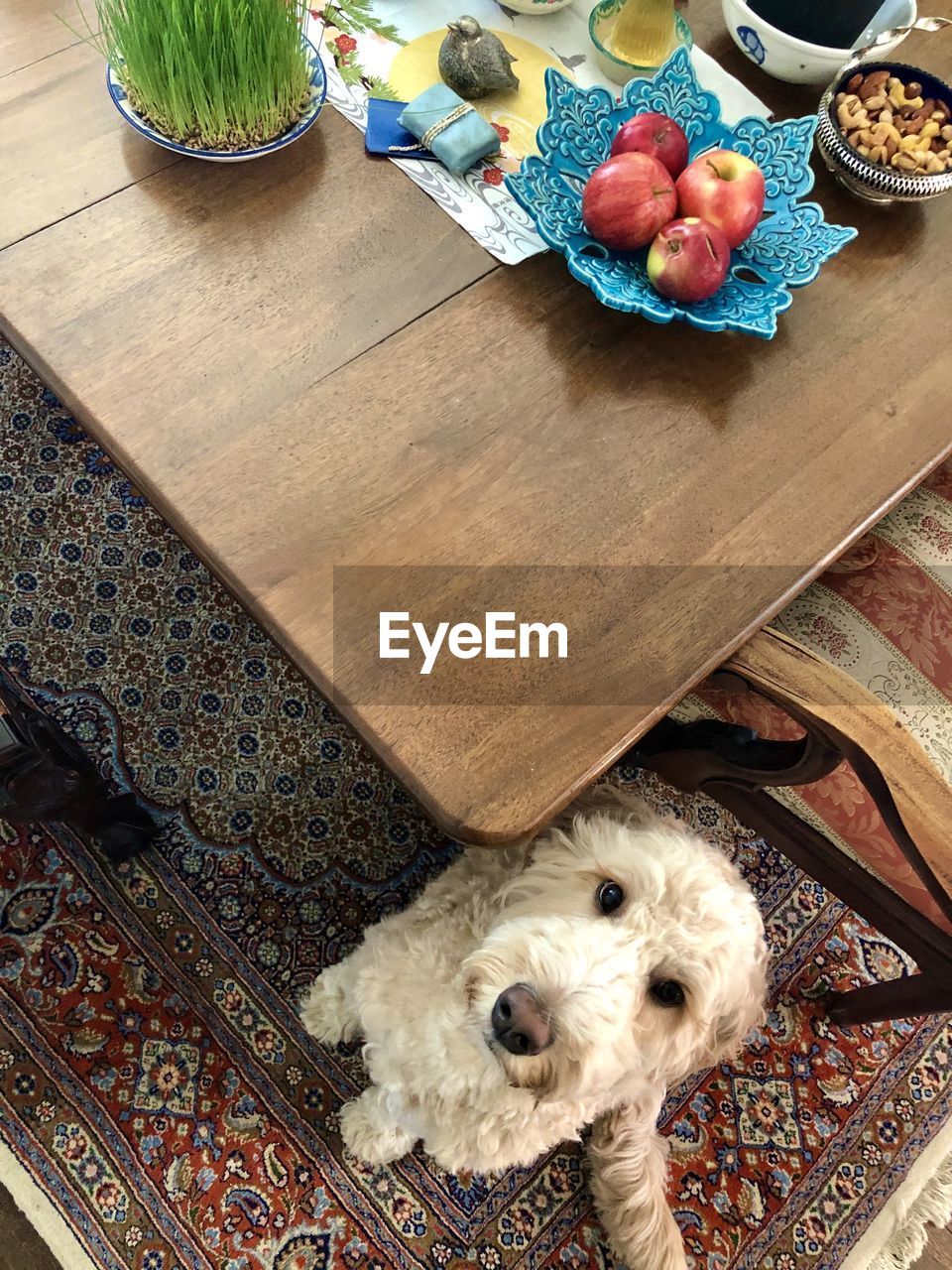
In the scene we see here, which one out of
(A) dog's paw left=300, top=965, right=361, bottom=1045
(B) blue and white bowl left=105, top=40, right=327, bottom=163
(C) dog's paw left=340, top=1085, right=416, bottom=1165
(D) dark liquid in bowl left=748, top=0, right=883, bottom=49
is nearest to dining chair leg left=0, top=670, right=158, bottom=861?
(A) dog's paw left=300, top=965, right=361, bottom=1045

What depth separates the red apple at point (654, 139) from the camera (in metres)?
0.92

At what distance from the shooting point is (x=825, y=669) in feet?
2.93

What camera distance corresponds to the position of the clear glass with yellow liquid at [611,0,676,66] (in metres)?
1.02

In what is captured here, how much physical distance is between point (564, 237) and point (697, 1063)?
0.90 meters

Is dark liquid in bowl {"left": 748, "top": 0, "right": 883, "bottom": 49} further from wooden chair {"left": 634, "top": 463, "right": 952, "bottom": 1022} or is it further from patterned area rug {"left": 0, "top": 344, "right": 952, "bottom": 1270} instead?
patterned area rug {"left": 0, "top": 344, "right": 952, "bottom": 1270}

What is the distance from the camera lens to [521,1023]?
799 millimetres

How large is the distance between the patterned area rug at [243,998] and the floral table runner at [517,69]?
84 cm

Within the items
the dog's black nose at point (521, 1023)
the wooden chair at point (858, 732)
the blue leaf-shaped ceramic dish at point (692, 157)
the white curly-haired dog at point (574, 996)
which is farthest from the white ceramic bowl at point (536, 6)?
the dog's black nose at point (521, 1023)

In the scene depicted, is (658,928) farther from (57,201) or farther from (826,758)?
(57,201)

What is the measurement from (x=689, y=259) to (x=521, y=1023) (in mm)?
768

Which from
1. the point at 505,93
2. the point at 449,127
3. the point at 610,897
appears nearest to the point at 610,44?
the point at 505,93

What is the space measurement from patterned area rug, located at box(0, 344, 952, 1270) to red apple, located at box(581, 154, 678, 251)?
3.02 ft

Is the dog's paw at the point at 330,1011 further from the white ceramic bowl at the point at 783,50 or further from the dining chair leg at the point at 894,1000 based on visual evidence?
the white ceramic bowl at the point at 783,50

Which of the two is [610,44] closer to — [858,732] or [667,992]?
[858,732]
